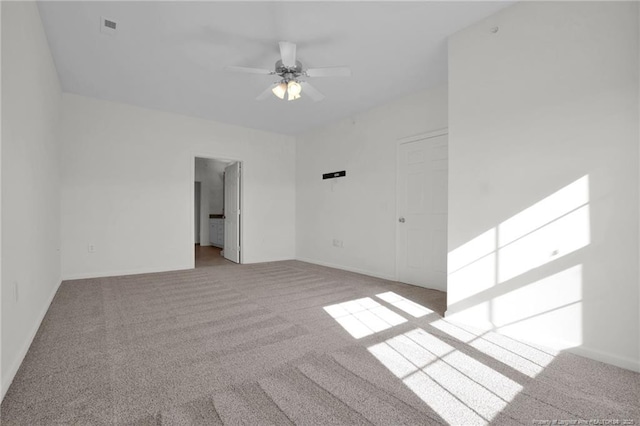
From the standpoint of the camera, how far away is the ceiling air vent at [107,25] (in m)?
2.56

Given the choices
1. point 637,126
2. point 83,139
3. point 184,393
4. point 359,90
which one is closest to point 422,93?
point 359,90

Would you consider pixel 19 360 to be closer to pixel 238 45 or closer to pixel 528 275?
pixel 238 45

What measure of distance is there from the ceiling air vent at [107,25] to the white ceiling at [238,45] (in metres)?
0.04

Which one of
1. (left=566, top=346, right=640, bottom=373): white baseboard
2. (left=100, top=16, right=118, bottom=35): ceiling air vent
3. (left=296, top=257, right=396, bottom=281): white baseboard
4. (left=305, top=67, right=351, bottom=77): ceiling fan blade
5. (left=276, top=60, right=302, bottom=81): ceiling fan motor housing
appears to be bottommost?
(left=296, top=257, right=396, bottom=281): white baseboard

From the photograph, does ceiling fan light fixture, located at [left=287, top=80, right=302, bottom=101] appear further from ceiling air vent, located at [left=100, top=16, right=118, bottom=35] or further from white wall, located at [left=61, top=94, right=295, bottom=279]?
white wall, located at [left=61, top=94, right=295, bottom=279]

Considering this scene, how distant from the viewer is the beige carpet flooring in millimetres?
1429

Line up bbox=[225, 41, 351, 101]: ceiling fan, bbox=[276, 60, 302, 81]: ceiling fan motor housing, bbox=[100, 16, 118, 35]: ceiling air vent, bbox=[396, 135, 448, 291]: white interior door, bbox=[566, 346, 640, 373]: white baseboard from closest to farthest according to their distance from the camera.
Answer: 1. bbox=[566, 346, 640, 373]: white baseboard
2. bbox=[100, 16, 118, 35]: ceiling air vent
3. bbox=[225, 41, 351, 101]: ceiling fan
4. bbox=[276, 60, 302, 81]: ceiling fan motor housing
5. bbox=[396, 135, 448, 291]: white interior door

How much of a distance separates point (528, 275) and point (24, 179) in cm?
385

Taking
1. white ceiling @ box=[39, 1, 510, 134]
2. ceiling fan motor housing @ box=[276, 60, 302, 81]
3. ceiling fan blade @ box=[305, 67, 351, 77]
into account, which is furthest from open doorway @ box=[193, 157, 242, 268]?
ceiling fan blade @ box=[305, 67, 351, 77]

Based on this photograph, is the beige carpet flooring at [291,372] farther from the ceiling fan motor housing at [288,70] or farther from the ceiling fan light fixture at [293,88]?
the ceiling fan motor housing at [288,70]

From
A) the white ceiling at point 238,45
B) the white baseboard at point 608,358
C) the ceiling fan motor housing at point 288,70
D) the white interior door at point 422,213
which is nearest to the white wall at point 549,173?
the white baseboard at point 608,358

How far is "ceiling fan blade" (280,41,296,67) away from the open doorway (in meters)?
3.31

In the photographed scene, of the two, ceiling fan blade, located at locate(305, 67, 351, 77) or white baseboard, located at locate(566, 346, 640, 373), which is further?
ceiling fan blade, located at locate(305, 67, 351, 77)

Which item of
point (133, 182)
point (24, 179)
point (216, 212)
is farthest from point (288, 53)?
point (216, 212)
